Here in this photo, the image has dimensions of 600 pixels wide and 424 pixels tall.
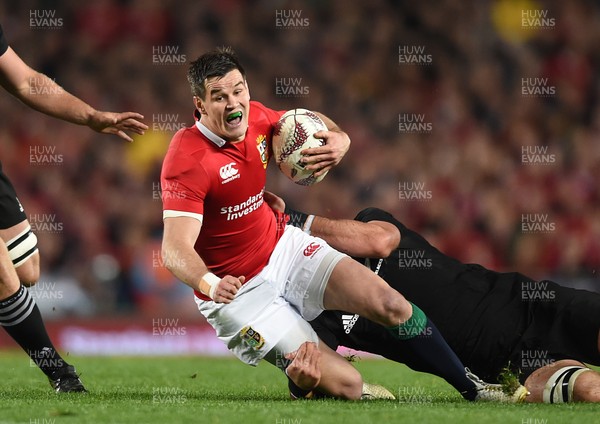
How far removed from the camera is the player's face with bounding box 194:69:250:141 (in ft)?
17.9

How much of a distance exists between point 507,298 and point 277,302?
1.41 metres

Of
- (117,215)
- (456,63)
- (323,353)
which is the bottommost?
(117,215)

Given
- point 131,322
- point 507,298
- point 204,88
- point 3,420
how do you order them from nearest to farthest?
point 3,420
point 204,88
point 507,298
point 131,322

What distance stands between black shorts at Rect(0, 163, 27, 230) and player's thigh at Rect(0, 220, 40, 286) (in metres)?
0.03

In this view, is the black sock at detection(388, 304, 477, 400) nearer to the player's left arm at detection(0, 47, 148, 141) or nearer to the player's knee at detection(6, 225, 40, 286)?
the player's left arm at detection(0, 47, 148, 141)

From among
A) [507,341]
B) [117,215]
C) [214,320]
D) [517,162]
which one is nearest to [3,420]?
[214,320]

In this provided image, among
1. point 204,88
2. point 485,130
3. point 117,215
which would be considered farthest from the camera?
point 485,130

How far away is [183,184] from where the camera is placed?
529 centimetres

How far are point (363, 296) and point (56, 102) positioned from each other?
2.06 meters

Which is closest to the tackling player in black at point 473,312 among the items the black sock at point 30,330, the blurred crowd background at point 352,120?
the black sock at point 30,330

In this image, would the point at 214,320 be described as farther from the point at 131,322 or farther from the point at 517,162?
the point at 517,162

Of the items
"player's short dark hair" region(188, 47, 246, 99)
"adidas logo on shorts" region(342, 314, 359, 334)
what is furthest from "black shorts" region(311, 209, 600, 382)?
"player's short dark hair" region(188, 47, 246, 99)

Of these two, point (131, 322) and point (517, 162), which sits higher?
point (517, 162)

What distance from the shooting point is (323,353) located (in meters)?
5.54
